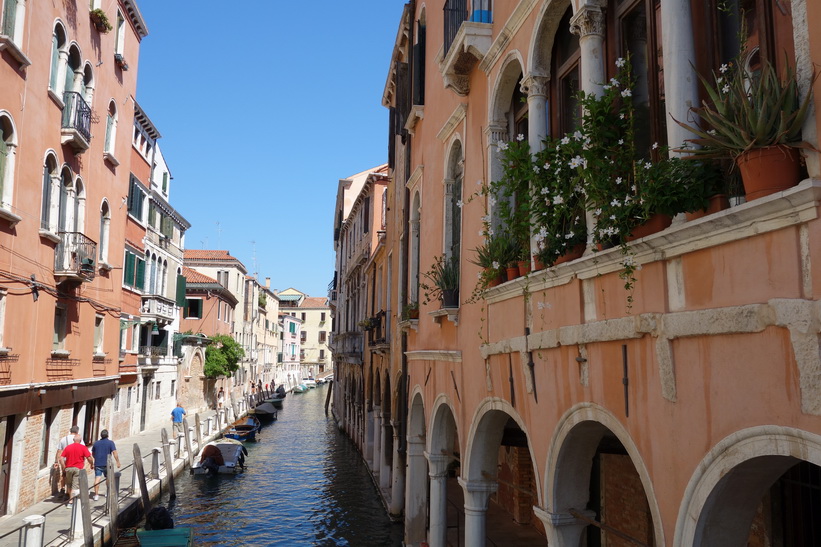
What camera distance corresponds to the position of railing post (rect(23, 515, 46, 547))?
27.9 feet

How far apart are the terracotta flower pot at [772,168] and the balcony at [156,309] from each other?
2376 centimetres

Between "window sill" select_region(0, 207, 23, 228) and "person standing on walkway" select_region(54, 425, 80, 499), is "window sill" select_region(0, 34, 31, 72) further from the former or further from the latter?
"person standing on walkway" select_region(54, 425, 80, 499)

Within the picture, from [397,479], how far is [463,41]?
941 cm

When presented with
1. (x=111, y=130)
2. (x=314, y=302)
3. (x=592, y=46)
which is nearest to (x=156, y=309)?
(x=111, y=130)

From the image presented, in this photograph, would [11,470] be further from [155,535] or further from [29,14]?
[29,14]

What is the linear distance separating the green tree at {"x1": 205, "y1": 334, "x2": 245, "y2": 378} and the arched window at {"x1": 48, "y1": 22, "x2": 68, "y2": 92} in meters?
23.4

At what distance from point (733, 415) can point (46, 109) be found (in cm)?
1343

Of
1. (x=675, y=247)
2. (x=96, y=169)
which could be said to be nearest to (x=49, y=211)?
(x=96, y=169)

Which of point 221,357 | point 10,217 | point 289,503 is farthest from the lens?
point 221,357

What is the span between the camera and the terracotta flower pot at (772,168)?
290 centimetres

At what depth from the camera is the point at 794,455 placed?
9.21 feet

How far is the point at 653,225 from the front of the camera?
379 cm

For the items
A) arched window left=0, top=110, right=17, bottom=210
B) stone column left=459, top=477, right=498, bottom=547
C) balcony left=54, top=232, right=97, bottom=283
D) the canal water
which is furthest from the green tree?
stone column left=459, top=477, right=498, bottom=547

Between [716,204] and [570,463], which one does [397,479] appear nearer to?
[570,463]
